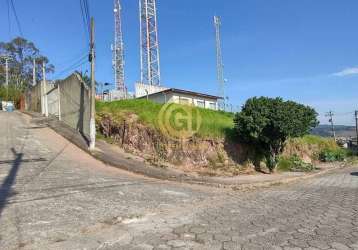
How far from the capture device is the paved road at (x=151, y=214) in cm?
625

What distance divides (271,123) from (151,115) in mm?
6205

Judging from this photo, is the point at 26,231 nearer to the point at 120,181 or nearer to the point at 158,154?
the point at 120,181

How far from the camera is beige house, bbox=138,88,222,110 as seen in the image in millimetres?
30750

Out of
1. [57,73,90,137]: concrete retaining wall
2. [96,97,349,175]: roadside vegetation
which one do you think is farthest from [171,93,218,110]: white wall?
[96,97,349,175]: roadside vegetation

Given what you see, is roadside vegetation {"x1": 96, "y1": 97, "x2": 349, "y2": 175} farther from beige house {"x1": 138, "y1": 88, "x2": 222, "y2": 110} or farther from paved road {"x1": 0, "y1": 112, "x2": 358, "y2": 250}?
beige house {"x1": 138, "y1": 88, "x2": 222, "y2": 110}

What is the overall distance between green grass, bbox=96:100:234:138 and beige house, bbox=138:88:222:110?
22.7ft

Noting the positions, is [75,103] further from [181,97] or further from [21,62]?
[21,62]

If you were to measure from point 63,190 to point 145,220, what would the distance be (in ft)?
10.3

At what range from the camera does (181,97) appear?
31.6 metres

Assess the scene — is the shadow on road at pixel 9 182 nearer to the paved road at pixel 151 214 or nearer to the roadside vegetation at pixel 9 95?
the paved road at pixel 151 214

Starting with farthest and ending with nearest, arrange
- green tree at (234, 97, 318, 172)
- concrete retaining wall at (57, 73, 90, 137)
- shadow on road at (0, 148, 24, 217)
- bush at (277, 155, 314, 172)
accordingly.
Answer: bush at (277, 155, 314, 172) → concrete retaining wall at (57, 73, 90, 137) → green tree at (234, 97, 318, 172) → shadow on road at (0, 148, 24, 217)

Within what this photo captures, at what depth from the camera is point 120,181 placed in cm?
1227

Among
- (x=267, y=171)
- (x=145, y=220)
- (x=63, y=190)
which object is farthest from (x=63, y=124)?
(x=145, y=220)

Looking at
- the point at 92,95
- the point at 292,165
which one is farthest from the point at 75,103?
the point at 292,165
